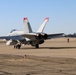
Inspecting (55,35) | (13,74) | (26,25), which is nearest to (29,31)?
(26,25)

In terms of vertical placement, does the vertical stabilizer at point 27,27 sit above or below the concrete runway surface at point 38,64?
above

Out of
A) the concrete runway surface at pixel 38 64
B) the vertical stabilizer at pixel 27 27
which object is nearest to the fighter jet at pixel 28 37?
the vertical stabilizer at pixel 27 27

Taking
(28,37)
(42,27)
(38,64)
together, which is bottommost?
(38,64)

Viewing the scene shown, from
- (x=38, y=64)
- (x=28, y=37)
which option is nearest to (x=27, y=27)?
(x=28, y=37)

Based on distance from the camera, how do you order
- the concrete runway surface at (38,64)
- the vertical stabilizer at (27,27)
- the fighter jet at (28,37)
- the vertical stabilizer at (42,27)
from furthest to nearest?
1. the vertical stabilizer at (42,27)
2. the vertical stabilizer at (27,27)
3. the fighter jet at (28,37)
4. the concrete runway surface at (38,64)

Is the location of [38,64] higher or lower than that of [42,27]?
lower

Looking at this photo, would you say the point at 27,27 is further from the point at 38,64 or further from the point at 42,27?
the point at 38,64

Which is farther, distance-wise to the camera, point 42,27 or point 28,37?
point 42,27

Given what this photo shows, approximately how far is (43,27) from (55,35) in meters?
2.67

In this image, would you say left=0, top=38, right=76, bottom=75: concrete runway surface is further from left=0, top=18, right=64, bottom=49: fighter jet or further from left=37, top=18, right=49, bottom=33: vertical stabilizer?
left=37, top=18, right=49, bottom=33: vertical stabilizer

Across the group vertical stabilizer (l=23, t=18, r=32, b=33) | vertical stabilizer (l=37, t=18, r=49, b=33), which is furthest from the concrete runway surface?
vertical stabilizer (l=37, t=18, r=49, b=33)

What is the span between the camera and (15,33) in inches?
2283

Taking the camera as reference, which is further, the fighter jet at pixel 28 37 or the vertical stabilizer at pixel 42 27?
the vertical stabilizer at pixel 42 27

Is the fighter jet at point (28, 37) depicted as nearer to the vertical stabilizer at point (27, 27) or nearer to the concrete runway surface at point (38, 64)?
the vertical stabilizer at point (27, 27)
